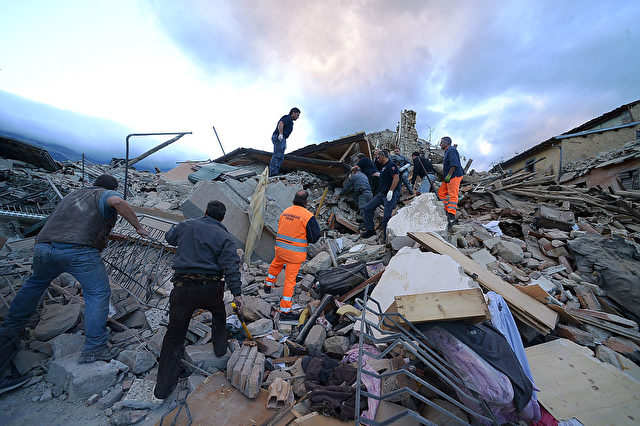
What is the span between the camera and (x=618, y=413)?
1.82 metres

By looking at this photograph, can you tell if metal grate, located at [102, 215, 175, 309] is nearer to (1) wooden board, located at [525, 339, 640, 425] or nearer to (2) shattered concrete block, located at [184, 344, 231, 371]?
(2) shattered concrete block, located at [184, 344, 231, 371]

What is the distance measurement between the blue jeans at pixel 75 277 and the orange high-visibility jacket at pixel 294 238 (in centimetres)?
208

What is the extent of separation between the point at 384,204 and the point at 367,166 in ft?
5.60

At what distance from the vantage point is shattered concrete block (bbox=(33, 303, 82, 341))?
109 inches

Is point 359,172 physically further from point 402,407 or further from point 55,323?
point 55,323

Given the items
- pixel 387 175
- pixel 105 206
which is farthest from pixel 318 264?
pixel 105 206

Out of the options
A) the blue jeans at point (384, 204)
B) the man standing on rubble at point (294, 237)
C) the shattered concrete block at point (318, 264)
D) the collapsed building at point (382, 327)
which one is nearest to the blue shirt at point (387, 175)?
the blue jeans at point (384, 204)

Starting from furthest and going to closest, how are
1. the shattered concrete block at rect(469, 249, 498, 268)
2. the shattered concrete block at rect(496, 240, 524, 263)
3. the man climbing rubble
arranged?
1. the man climbing rubble
2. the shattered concrete block at rect(496, 240, 524, 263)
3. the shattered concrete block at rect(469, 249, 498, 268)

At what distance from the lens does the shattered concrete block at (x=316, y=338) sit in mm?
2846

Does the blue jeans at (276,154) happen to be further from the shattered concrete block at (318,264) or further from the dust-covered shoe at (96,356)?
the dust-covered shoe at (96,356)

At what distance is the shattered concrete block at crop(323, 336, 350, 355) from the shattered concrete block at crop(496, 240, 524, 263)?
326 centimetres

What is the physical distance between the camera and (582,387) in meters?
2.02

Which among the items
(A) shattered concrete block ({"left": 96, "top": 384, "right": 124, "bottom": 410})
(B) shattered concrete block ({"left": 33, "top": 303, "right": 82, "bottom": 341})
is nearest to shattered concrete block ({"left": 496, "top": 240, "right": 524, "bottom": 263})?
(A) shattered concrete block ({"left": 96, "top": 384, "right": 124, "bottom": 410})

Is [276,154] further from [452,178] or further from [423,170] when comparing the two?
[452,178]
